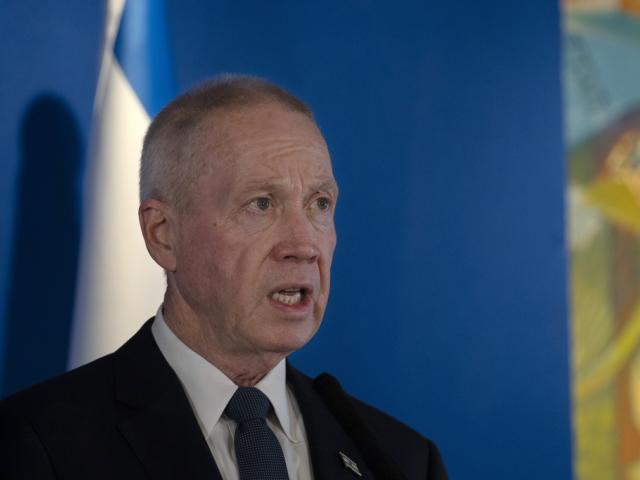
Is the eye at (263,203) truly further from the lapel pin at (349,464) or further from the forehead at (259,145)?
the lapel pin at (349,464)

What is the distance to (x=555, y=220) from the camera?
10.1 feet

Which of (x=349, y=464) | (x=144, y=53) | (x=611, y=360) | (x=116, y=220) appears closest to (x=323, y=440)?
(x=349, y=464)

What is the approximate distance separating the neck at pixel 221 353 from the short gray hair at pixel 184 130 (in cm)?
22

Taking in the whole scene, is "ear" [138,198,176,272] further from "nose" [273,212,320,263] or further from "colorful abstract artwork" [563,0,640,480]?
"colorful abstract artwork" [563,0,640,480]

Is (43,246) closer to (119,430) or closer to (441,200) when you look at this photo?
(119,430)

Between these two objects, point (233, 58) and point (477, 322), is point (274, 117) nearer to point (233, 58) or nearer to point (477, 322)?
point (233, 58)

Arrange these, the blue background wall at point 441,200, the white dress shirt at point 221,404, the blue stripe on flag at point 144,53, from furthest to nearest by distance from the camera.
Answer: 1. the blue background wall at point 441,200
2. the blue stripe on flag at point 144,53
3. the white dress shirt at point 221,404

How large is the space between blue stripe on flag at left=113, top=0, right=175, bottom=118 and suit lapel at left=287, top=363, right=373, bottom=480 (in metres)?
0.82

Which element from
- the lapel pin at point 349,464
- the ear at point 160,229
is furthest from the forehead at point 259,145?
the lapel pin at point 349,464

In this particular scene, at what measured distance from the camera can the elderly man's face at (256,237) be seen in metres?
1.84

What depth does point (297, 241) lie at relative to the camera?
1.85 meters

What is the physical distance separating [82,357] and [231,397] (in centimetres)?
62

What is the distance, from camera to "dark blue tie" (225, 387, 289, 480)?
177cm

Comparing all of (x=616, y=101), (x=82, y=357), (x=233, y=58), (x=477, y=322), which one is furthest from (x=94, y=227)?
(x=616, y=101)
